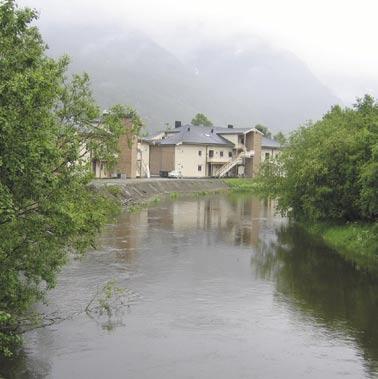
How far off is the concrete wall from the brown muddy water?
57.2 metres

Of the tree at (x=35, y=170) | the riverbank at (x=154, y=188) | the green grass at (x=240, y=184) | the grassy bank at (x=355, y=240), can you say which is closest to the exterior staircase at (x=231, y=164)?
the green grass at (x=240, y=184)

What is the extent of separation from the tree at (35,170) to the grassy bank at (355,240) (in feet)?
57.5

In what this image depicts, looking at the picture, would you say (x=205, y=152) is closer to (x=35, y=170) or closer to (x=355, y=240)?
(x=355, y=240)

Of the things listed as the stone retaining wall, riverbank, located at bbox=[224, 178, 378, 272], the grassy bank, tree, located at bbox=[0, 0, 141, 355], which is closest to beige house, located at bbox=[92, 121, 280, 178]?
the stone retaining wall

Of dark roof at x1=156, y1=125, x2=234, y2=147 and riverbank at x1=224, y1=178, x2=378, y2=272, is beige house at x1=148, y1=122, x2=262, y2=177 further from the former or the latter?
riverbank at x1=224, y1=178, x2=378, y2=272

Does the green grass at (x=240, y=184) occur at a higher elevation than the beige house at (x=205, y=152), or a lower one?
lower

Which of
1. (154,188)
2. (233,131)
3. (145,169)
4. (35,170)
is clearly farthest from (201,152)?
(35,170)

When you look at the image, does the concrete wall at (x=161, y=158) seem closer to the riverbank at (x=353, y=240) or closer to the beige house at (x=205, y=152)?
the beige house at (x=205, y=152)

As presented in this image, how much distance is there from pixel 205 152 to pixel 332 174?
5835 cm

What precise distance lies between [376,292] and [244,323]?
7720 mm

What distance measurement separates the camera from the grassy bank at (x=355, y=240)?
31.0 meters

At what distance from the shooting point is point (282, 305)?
22.5 metres

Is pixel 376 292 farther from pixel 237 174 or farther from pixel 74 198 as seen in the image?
pixel 237 174

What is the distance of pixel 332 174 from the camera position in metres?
38.3
